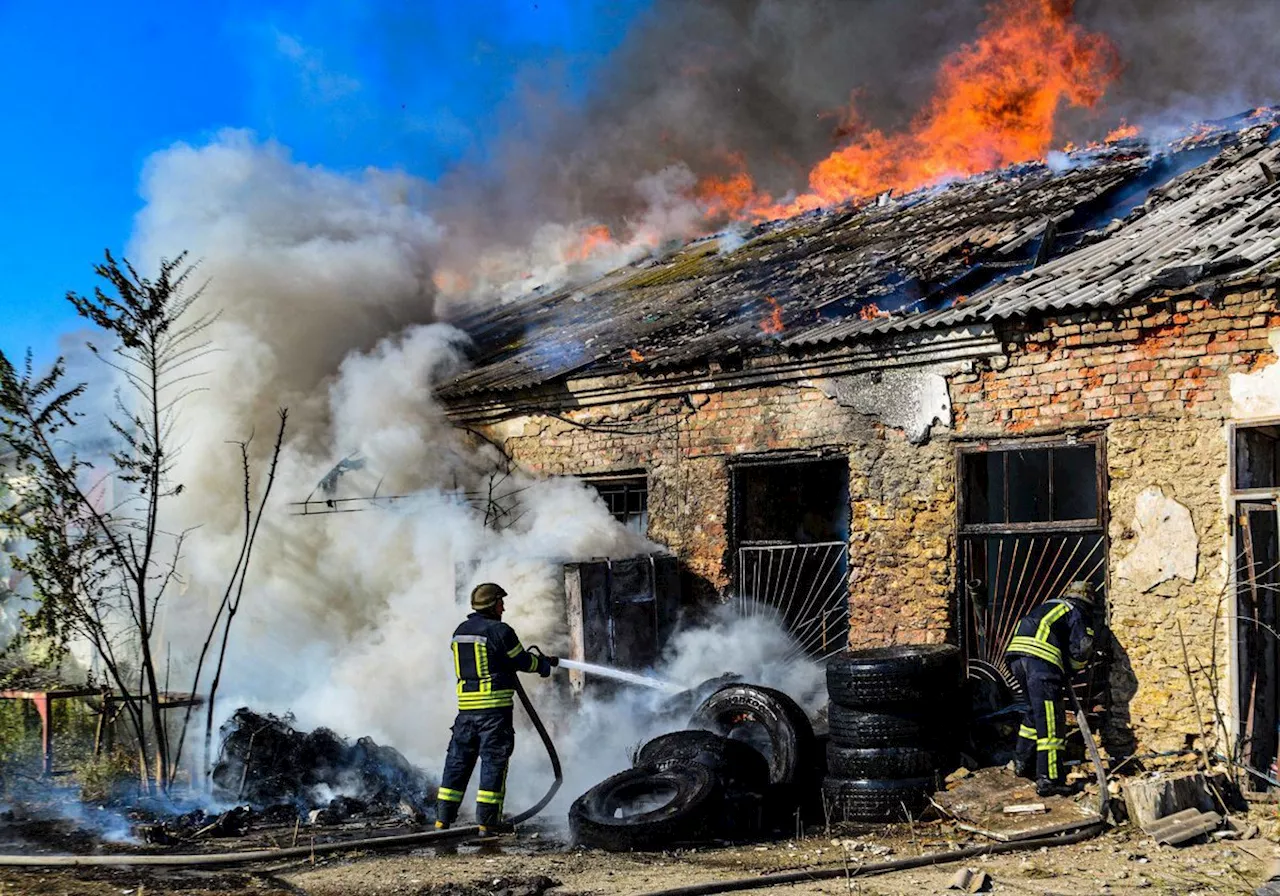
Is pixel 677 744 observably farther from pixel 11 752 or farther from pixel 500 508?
pixel 11 752

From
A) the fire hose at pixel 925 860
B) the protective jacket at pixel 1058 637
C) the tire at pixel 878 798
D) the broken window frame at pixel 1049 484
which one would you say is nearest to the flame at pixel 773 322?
the broken window frame at pixel 1049 484

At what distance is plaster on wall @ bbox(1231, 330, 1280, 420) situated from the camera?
315 inches

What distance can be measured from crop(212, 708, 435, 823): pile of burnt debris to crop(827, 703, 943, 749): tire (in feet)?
10.7

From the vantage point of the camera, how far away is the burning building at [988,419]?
8273 mm

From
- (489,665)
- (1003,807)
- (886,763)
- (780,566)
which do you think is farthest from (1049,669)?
(489,665)

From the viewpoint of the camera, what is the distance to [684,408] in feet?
38.2

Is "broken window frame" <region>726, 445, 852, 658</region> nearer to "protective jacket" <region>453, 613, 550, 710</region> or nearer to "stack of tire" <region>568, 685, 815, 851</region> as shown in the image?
"stack of tire" <region>568, 685, 815, 851</region>

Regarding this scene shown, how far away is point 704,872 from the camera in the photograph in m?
6.63

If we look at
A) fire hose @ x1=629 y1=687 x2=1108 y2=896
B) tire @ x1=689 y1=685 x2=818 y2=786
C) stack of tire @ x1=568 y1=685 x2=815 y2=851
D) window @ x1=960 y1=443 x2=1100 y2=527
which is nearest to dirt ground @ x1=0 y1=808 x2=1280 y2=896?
fire hose @ x1=629 y1=687 x2=1108 y2=896

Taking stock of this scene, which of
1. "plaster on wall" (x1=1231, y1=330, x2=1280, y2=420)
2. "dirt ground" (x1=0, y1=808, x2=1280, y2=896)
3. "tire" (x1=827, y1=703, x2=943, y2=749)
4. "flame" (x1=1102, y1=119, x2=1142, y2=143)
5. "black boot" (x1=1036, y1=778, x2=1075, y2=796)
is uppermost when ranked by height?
"flame" (x1=1102, y1=119, x2=1142, y2=143)

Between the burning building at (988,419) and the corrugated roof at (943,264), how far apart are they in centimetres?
4

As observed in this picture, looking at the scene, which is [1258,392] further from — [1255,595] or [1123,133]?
[1123,133]

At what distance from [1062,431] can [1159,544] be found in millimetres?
1127

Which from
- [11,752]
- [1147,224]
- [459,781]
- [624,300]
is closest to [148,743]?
[11,752]
